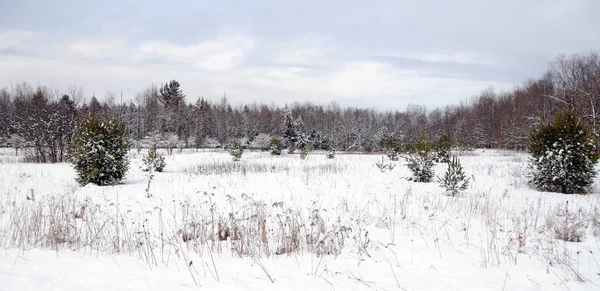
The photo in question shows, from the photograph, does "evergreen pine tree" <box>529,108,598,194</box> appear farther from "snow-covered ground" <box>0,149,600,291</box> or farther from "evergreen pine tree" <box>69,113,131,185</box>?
"evergreen pine tree" <box>69,113,131,185</box>

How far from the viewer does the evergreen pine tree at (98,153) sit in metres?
11.4

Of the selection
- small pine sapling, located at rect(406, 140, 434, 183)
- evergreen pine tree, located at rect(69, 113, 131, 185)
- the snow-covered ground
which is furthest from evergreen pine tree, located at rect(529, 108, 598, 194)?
evergreen pine tree, located at rect(69, 113, 131, 185)

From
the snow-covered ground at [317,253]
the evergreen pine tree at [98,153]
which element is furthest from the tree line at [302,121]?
the snow-covered ground at [317,253]

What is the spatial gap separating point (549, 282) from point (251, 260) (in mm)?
3846

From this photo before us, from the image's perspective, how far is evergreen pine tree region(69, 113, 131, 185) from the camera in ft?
37.3

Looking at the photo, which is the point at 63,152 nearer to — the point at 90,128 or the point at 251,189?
the point at 90,128

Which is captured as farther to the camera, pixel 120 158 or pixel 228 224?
pixel 120 158

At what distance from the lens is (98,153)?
1149 centimetres

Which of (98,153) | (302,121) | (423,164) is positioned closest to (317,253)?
(423,164)

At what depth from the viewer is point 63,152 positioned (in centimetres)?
2233

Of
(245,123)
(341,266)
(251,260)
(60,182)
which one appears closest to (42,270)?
(251,260)

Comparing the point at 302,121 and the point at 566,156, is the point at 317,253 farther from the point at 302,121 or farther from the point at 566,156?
the point at 302,121

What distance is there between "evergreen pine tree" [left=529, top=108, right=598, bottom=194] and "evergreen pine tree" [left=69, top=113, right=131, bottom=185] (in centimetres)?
1459

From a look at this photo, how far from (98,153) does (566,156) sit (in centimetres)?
1558
